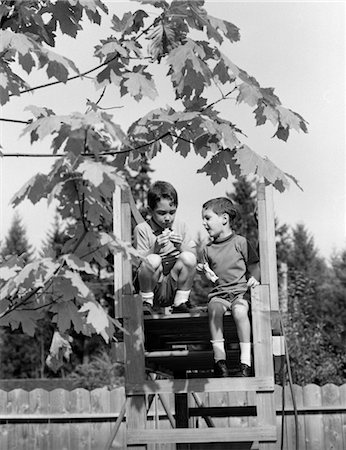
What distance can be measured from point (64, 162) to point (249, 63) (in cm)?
717

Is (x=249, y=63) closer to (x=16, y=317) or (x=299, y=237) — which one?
(x=16, y=317)

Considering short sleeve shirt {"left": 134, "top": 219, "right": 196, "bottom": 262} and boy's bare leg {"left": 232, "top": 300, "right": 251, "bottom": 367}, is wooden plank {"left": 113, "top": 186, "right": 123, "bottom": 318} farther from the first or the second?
boy's bare leg {"left": 232, "top": 300, "right": 251, "bottom": 367}

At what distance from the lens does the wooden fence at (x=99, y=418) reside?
30.2 feet

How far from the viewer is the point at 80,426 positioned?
9.41 m

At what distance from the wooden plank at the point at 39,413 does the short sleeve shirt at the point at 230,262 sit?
5.27 m

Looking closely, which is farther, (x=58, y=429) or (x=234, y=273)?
(x=58, y=429)

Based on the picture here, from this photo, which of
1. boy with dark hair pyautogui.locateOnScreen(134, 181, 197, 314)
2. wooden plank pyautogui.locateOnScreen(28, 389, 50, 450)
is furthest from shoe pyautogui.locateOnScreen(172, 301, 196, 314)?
wooden plank pyautogui.locateOnScreen(28, 389, 50, 450)

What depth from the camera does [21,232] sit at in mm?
46750

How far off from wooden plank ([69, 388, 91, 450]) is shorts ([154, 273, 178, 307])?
4874 mm

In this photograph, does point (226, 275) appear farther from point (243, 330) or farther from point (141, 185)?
point (141, 185)

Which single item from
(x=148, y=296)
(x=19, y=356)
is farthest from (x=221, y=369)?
(x=19, y=356)

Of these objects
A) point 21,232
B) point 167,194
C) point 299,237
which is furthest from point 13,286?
point 299,237

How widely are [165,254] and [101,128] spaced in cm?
192

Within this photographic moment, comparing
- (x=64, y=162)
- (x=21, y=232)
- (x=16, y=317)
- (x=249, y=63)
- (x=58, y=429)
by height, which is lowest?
(x=58, y=429)
